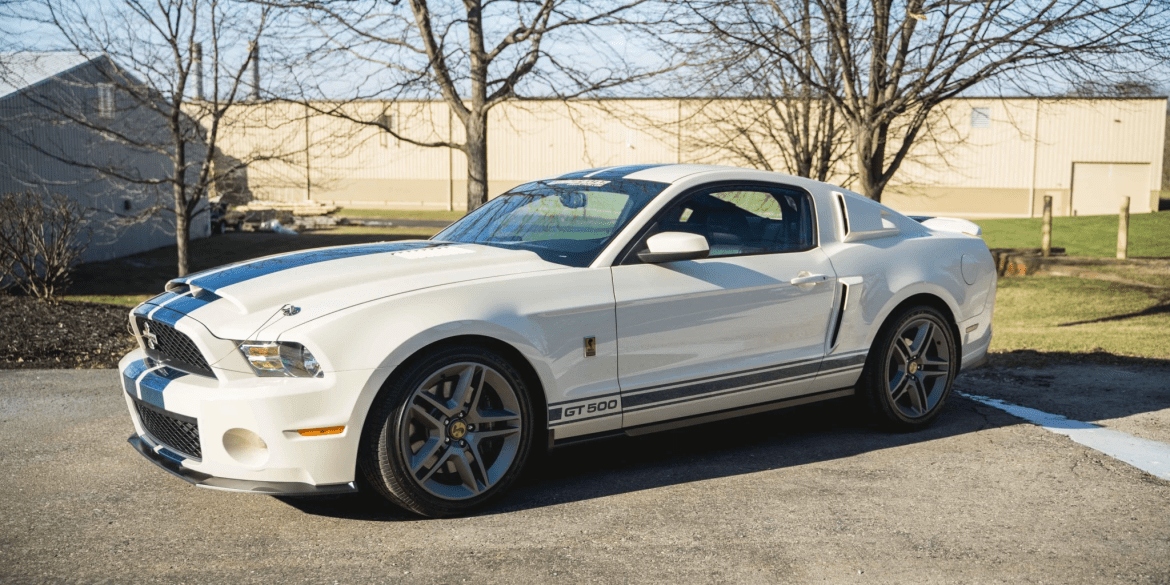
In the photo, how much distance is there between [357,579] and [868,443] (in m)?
3.04

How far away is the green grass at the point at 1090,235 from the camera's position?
2498 centimetres

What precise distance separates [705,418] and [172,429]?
245 centimetres

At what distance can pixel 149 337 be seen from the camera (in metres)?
4.41

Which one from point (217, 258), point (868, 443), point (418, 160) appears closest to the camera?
point (868, 443)

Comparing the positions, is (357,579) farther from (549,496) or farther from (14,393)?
(14,393)

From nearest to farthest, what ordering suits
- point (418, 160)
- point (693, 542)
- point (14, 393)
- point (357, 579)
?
point (357, 579), point (693, 542), point (14, 393), point (418, 160)

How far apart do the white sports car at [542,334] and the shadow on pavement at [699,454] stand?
7.4 inches

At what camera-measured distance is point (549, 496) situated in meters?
4.46

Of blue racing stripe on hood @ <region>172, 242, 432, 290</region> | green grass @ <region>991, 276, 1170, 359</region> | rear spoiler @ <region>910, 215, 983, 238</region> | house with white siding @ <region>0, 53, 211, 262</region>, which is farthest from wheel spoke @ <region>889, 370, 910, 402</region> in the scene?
house with white siding @ <region>0, 53, 211, 262</region>

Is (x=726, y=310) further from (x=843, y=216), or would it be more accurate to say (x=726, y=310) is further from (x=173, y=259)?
(x=173, y=259)

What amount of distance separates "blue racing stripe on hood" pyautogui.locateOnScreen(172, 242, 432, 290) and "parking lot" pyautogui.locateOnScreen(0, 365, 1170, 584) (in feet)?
3.20

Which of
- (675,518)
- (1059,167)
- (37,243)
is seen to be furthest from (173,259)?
(1059,167)

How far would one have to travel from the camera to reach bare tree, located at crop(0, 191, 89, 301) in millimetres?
11930

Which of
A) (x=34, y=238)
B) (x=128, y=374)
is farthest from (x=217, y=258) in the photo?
(x=128, y=374)
